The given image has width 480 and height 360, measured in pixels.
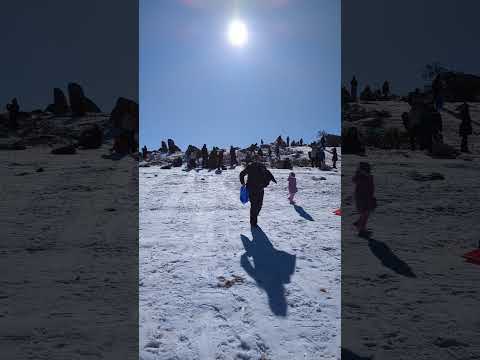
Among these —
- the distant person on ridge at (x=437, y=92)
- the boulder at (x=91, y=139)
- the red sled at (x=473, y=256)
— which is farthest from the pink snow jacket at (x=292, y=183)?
the distant person on ridge at (x=437, y=92)

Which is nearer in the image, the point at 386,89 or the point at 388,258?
the point at 388,258

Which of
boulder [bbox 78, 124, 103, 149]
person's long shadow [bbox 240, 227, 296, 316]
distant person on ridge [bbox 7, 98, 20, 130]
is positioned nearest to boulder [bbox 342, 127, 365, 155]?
person's long shadow [bbox 240, 227, 296, 316]

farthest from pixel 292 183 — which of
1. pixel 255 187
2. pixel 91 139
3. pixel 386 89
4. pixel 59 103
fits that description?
pixel 59 103

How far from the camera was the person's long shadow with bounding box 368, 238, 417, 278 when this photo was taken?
16.4ft

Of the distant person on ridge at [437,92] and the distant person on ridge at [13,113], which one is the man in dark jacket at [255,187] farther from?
the distant person on ridge at [13,113]

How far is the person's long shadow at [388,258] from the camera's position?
196 inches

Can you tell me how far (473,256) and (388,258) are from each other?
1372 millimetres

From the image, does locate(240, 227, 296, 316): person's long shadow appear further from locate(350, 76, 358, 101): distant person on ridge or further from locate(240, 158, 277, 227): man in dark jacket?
locate(350, 76, 358, 101): distant person on ridge

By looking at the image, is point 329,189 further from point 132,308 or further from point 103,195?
point 132,308

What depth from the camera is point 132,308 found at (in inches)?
154

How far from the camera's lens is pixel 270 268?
16.6ft

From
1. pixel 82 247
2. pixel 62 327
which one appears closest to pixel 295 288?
pixel 62 327

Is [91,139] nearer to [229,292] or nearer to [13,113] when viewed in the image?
[13,113]

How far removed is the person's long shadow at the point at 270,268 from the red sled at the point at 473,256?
9.39 ft
